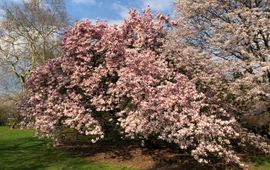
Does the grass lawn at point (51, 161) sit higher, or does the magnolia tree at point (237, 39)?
the magnolia tree at point (237, 39)

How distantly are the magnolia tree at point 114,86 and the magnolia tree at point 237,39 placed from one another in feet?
3.89

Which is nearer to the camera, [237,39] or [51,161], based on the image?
[237,39]

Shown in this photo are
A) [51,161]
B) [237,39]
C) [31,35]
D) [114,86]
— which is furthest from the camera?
[31,35]

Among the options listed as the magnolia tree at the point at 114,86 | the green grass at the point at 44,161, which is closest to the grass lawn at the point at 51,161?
the green grass at the point at 44,161

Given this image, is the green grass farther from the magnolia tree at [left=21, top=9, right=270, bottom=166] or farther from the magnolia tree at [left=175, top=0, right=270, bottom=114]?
the magnolia tree at [left=175, top=0, right=270, bottom=114]

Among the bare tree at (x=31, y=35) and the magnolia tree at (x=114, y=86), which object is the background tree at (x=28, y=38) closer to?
the bare tree at (x=31, y=35)

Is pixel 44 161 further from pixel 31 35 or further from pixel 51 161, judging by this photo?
pixel 31 35

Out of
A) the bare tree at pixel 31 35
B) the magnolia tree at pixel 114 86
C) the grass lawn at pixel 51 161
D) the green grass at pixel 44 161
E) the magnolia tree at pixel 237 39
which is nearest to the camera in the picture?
the magnolia tree at pixel 114 86

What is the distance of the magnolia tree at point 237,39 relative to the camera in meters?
16.7

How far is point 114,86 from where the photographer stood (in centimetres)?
1866

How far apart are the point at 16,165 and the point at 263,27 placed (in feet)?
39.6

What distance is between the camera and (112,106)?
18922mm

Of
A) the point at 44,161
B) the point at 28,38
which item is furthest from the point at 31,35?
the point at 44,161

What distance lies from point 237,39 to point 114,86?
5682mm
